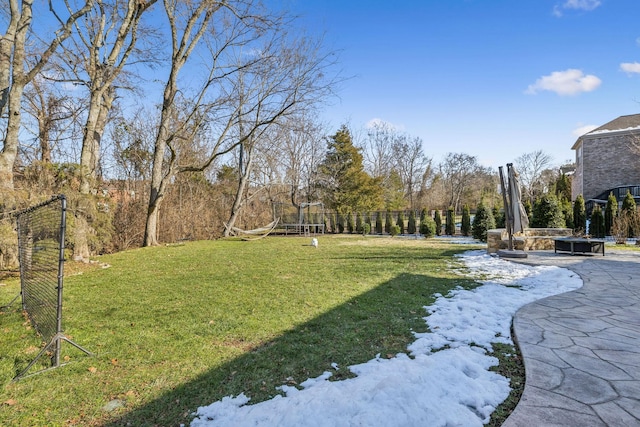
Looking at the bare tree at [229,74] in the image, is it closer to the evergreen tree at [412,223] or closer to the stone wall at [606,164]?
the evergreen tree at [412,223]

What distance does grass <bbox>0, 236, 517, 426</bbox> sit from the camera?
78.6 inches

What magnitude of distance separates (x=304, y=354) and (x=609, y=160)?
24.1 metres

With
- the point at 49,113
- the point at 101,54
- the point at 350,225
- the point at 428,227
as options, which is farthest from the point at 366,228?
the point at 49,113

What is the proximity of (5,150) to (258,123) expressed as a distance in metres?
7.33

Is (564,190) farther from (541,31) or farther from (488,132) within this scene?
(541,31)

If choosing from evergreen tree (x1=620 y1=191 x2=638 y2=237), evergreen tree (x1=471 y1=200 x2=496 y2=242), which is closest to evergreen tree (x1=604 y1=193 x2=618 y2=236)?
evergreen tree (x1=620 y1=191 x2=638 y2=237)

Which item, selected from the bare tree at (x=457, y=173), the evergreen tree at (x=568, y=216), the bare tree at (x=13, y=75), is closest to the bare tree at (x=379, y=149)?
the bare tree at (x=457, y=173)

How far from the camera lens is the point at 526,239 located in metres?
8.62

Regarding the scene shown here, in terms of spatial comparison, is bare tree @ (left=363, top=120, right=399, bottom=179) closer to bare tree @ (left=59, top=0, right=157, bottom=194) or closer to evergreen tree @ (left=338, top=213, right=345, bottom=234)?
evergreen tree @ (left=338, top=213, right=345, bottom=234)

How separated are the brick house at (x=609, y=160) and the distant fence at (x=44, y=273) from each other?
22.7 m

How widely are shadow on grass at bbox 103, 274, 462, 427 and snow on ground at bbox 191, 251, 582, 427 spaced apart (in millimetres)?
98

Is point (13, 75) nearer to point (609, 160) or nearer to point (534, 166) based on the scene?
point (609, 160)

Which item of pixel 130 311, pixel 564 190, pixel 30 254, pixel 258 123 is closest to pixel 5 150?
pixel 30 254

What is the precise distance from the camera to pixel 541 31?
8.67m
